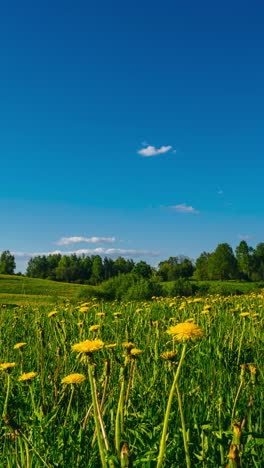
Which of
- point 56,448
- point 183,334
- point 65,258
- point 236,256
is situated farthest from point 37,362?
point 65,258

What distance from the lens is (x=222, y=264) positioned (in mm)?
86438

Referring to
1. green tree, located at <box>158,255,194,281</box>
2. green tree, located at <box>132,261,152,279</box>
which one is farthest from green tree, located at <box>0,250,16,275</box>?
green tree, located at <box>132,261,152,279</box>

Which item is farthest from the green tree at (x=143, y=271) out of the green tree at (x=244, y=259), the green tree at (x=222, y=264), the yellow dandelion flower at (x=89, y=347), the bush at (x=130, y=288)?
the green tree at (x=244, y=259)

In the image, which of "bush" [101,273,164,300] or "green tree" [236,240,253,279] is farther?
"green tree" [236,240,253,279]

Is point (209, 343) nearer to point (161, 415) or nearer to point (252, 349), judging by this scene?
point (252, 349)

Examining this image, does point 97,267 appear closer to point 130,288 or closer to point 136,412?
point 130,288

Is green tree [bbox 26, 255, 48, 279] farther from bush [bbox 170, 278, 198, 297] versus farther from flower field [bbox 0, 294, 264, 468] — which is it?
flower field [bbox 0, 294, 264, 468]

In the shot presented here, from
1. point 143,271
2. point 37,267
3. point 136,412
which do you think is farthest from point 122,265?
point 136,412

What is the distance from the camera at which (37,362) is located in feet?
11.6

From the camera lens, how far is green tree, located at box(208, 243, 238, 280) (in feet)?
283

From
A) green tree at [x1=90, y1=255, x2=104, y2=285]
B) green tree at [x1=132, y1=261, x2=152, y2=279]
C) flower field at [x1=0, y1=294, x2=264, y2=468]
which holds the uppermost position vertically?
green tree at [x1=90, y1=255, x2=104, y2=285]

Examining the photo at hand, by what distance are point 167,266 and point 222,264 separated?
16.0 metres

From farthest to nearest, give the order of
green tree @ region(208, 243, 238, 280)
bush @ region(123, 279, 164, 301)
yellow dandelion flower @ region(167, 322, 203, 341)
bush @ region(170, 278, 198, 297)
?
green tree @ region(208, 243, 238, 280)
bush @ region(170, 278, 198, 297)
bush @ region(123, 279, 164, 301)
yellow dandelion flower @ region(167, 322, 203, 341)

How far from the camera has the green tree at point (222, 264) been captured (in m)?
86.3
